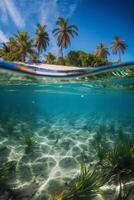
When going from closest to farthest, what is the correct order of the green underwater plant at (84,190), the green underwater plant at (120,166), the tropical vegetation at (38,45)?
the green underwater plant at (84,190) → the green underwater plant at (120,166) → the tropical vegetation at (38,45)

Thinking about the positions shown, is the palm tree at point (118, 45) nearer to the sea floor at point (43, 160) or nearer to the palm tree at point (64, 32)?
the palm tree at point (64, 32)

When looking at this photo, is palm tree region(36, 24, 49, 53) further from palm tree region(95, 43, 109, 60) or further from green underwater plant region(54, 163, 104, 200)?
green underwater plant region(54, 163, 104, 200)

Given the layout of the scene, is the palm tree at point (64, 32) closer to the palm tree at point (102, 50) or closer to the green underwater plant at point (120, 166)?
the palm tree at point (102, 50)

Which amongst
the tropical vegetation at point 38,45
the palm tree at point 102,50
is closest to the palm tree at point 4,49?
the tropical vegetation at point 38,45

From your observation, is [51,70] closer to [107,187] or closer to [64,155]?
[64,155]

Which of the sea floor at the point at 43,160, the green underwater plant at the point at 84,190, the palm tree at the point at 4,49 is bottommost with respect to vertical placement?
the sea floor at the point at 43,160

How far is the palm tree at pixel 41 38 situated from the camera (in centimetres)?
6010

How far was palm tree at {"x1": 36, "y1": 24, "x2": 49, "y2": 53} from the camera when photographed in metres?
60.1

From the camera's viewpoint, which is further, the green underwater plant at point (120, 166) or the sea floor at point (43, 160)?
the green underwater plant at point (120, 166)

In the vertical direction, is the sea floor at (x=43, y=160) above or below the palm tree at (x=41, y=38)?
below

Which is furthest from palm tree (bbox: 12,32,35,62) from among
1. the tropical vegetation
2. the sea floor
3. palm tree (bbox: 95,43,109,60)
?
the sea floor

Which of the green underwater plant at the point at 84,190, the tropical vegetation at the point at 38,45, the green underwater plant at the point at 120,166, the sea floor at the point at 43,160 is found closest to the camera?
the green underwater plant at the point at 84,190

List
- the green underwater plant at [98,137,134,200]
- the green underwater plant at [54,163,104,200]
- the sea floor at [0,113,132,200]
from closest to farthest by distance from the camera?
the green underwater plant at [54,163,104,200] < the sea floor at [0,113,132,200] < the green underwater plant at [98,137,134,200]

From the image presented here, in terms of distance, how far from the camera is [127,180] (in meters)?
7.09
